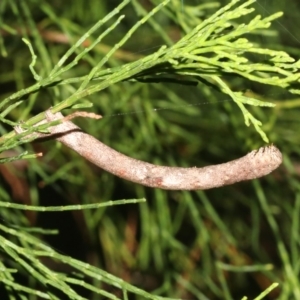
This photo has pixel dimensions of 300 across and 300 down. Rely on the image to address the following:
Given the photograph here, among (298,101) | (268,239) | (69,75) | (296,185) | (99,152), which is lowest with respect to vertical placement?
(268,239)

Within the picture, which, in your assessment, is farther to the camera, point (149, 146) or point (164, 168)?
point (149, 146)

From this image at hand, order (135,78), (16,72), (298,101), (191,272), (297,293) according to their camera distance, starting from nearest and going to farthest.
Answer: (135,78) → (297,293) → (298,101) → (16,72) → (191,272)

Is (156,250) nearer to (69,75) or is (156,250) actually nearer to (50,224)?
(69,75)

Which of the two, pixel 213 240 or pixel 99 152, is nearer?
pixel 99 152

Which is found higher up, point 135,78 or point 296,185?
point 135,78

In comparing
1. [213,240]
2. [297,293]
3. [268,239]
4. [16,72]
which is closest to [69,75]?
[16,72]

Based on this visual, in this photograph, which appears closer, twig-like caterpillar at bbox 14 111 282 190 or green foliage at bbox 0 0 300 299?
twig-like caterpillar at bbox 14 111 282 190

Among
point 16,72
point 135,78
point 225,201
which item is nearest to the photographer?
point 135,78

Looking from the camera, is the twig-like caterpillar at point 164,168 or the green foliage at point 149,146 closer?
the twig-like caterpillar at point 164,168
